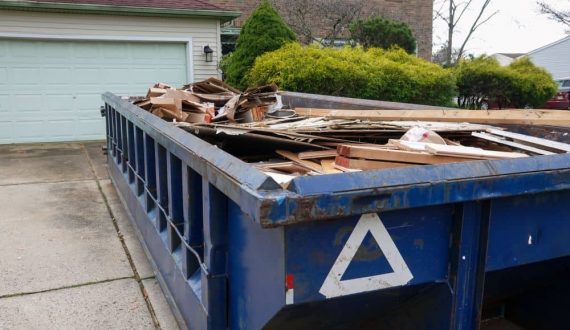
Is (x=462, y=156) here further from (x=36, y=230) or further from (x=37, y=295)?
(x=36, y=230)

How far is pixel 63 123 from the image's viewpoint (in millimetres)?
11977

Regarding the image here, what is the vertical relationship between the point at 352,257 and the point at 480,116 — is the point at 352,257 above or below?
below

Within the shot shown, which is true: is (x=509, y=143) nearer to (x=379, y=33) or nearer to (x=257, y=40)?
(x=257, y=40)

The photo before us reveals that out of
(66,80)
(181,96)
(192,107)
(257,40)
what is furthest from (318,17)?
(192,107)

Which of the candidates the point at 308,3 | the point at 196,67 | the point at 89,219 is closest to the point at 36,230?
the point at 89,219

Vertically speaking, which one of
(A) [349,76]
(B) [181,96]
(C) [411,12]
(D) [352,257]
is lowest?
(D) [352,257]

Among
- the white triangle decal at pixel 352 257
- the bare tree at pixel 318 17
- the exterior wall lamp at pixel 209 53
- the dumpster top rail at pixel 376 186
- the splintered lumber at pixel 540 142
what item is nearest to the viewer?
the dumpster top rail at pixel 376 186

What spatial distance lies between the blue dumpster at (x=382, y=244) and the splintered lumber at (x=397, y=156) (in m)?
0.36

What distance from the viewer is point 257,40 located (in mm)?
11008

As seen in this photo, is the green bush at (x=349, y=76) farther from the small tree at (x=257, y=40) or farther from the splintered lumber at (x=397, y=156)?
the splintered lumber at (x=397, y=156)

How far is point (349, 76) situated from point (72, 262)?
21.9 feet

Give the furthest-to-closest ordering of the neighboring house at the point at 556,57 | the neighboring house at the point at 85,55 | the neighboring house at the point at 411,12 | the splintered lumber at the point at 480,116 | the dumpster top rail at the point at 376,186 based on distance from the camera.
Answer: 1. the neighboring house at the point at 556,57
2. the neighboring house at the point at 411,12
3. the neighboring house at the point at 85,55
4. the splintered lumber at the point at 480,116
5. the dumpster top rail at the point at 376,186

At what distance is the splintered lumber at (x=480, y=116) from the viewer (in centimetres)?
323

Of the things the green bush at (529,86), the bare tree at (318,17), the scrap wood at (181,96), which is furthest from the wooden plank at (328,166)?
the green bush at (529,86)
